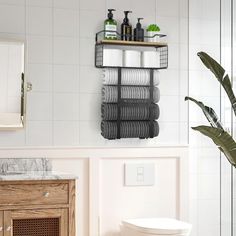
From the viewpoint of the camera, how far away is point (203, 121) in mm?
4750

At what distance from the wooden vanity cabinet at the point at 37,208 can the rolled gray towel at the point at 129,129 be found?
2.08 ft

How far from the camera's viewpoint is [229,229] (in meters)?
4.12

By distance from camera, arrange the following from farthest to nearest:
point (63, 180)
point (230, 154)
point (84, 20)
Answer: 1. point (84, 20)
2. point (63, 180)
3. point (230, 154)

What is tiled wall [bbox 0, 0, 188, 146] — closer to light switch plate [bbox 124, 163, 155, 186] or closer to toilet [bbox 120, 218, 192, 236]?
light switch plate [bbox 124, 163, 155, 186]

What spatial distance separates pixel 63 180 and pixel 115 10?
1.38 meters

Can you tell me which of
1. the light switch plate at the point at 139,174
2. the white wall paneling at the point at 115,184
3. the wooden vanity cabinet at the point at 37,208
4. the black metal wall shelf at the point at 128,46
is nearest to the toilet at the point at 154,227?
the white wall paneling at the point at 115,184

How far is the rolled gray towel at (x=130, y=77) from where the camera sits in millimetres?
4525

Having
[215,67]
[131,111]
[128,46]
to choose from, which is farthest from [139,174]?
[215,67]

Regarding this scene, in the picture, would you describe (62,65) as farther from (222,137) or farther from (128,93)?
(222,137)

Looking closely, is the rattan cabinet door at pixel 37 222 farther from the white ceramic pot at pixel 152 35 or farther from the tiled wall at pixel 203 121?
the white ceramic pot at pixel 152 35

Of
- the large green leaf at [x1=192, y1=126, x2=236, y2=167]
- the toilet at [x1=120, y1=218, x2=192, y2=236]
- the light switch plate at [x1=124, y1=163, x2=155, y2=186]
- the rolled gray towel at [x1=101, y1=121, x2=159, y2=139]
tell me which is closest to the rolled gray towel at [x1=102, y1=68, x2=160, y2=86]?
the rolled gray towel at [x1=101, y1=121, x2=159, y2=139]

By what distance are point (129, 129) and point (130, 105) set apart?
0.18 meters

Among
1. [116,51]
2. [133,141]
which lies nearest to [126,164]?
[133,141]

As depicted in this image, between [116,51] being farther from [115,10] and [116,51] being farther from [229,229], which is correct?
[229,229]
